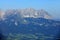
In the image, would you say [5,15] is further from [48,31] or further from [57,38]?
[57,38]

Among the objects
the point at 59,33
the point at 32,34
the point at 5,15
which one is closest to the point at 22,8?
the point at 5,15

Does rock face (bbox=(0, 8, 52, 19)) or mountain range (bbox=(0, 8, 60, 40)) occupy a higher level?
rock face (bbox=(0, 8, 52, 19))

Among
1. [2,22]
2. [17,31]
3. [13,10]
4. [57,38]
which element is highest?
[13,10]

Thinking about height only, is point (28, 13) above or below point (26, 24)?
above

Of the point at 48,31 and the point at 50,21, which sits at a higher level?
the point at 50,21

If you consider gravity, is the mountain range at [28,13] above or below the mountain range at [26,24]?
above

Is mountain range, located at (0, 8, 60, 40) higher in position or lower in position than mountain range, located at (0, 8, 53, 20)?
lower

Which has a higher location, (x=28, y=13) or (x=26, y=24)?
(x=28, y=13)

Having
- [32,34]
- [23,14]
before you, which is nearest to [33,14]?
[23,14]

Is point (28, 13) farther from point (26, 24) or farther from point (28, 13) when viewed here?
point (26, 24)

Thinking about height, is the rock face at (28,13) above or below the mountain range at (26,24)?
above

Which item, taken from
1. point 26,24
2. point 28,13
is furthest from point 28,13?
point 26,24
